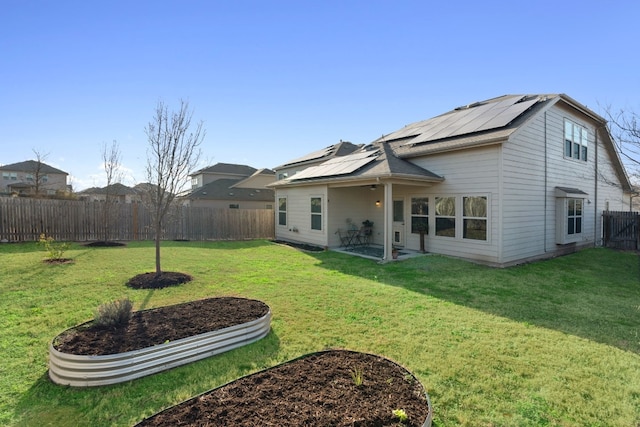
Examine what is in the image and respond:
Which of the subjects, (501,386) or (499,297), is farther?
(499,297)

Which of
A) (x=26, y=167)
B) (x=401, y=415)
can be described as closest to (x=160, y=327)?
(x=401, y=415)

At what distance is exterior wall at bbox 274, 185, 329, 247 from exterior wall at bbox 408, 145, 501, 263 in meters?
3.24

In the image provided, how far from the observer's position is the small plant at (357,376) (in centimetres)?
280

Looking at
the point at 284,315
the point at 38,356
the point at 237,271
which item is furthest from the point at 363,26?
the point at 38,356

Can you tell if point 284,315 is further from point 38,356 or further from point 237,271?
point 237,271

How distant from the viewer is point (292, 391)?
276 centimetres

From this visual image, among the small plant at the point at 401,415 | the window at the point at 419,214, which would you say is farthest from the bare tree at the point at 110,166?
the small plant at the point at 401,415

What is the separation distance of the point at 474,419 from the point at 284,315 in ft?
9.79

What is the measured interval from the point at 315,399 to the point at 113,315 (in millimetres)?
2934

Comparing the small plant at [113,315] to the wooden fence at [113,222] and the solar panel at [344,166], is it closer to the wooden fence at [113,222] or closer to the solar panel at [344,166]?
the wooden fence at [113,222]

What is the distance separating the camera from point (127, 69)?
31.0 feet

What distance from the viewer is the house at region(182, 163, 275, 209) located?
25.8m

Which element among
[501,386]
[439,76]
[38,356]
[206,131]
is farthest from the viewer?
[439,76]

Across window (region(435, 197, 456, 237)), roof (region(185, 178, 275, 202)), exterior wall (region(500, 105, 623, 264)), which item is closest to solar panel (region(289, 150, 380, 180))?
window (region(435, 197, 456, 237))
